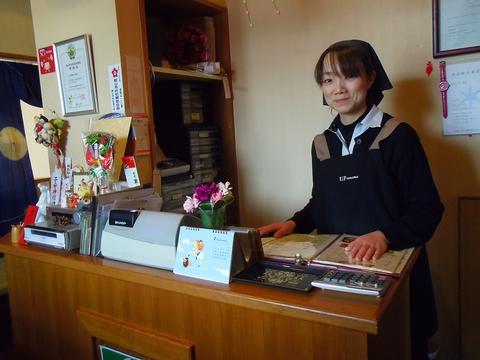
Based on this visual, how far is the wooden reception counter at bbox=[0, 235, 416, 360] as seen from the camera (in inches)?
30.9

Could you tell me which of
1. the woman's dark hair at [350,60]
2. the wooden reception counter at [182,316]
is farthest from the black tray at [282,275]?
the woman's dark hair at [350,60]

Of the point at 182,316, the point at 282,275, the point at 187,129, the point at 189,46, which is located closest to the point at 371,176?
the point at 282,275

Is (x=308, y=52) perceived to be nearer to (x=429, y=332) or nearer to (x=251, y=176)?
(x=251, y=176)

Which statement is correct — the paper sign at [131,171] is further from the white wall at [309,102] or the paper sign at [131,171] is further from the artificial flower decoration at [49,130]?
the white wall at [309,102]

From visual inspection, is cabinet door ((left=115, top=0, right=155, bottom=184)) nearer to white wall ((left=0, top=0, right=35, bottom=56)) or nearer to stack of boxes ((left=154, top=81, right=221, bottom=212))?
stack of boxes ((left=154, top=81, right=221, bottom=212))

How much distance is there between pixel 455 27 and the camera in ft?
4.91

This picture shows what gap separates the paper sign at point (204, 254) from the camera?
952 mm

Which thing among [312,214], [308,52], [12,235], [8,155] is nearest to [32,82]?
[8,155]

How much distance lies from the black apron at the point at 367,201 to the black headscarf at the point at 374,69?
→ 129 millimetres

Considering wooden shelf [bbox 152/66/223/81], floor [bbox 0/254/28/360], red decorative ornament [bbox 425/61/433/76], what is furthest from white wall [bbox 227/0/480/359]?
floor [bbox 0/254/28/360]

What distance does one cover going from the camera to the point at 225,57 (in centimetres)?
213

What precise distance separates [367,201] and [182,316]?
2.27 ft

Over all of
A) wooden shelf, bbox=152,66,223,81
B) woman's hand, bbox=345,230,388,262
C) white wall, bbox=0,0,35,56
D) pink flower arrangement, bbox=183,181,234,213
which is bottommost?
woman's hand, bbox=345,230,388,262

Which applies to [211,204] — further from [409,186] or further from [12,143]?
[12,143]
